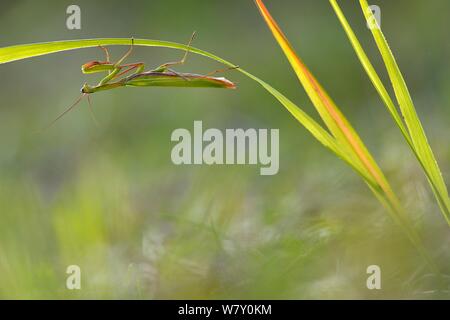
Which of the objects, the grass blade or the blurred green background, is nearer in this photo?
the grass blade

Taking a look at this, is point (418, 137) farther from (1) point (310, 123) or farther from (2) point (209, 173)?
(2) point (209, 173)

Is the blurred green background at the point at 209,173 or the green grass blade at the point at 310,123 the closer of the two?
the green grass blade at the point at 310,123

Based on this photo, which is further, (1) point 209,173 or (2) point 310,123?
(1) point 209,173

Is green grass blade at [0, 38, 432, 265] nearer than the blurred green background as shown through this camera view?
Yes

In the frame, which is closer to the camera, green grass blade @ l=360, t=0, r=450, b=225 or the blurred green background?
green grass blade @ l=360, t=0, r=450, b=225

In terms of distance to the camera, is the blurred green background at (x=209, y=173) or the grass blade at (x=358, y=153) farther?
the blurred green background at (x=209, y=173)

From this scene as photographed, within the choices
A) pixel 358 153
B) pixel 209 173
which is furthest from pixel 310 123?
pixel 209 173

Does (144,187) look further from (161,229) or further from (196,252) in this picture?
(196,252)
